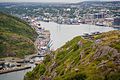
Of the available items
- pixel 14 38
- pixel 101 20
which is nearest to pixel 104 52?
pixel 14 38

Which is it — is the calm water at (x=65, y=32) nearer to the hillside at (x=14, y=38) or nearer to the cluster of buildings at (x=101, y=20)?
the hillside at (x=14, y=38)

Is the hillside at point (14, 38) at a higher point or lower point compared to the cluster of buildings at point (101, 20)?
higher

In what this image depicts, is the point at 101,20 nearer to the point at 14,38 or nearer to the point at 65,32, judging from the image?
the point at 65,32

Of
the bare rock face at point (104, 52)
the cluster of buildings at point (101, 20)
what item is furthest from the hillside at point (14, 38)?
the cluster of buildings at point (101, 20)

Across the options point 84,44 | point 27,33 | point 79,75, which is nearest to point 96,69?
point 79,75

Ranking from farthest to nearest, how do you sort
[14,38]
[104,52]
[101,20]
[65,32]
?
[101,20] < [65,32] < [14,38] < [104,52]

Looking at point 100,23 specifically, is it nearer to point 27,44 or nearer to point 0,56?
point 27,44

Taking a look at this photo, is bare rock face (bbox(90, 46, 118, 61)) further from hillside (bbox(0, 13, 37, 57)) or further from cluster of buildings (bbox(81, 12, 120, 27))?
cluster of buildings (bbox(81, 12, 120, 27))

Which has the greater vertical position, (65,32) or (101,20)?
(65,32)

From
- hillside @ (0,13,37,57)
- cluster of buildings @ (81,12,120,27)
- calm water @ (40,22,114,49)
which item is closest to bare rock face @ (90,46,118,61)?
hillside @ (0,13,37,57)
